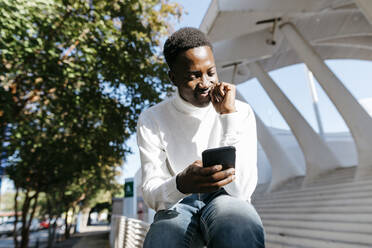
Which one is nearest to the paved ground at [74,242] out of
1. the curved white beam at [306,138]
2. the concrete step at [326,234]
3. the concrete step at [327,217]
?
the concrete step at [327,217]

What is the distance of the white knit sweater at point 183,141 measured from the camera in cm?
125

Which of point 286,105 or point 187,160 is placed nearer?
point 187,160

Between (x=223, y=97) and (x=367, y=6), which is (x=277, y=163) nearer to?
(x=367, y=6)

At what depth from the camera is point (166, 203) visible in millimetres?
1236

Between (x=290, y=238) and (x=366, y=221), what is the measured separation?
1686 mm

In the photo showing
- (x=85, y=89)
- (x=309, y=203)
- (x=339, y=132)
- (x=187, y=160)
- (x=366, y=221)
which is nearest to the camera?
(x=187, y=160)

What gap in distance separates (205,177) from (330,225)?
6445 mm

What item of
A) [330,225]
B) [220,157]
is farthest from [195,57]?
[330,225]

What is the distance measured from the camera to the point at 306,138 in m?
13.8

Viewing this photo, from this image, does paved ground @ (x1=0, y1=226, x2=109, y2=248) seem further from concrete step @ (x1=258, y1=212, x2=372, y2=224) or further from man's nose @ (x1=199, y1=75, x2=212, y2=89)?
man's nose @ (x1=199, y1=75, x2=212, y2=89)

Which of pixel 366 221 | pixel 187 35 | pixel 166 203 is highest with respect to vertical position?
pixel 187 35

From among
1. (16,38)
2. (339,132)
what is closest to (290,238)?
(16,38)

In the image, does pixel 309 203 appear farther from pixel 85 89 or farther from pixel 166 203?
pixel 166 203

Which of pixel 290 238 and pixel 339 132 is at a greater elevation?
pixel 339 132
